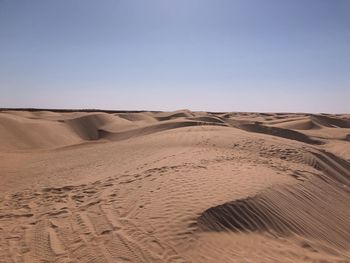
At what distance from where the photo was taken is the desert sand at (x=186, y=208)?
543 centimetres

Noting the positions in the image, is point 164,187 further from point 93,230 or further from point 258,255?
point 258,255

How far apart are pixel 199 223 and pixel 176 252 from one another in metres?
0.88

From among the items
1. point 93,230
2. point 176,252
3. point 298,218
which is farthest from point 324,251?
point 93,230

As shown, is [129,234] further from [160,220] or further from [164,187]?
[164,187]

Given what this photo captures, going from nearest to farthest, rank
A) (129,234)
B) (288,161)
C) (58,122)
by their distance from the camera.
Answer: (129,234) → (288,161) → (58,122)

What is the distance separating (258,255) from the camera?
531 cm

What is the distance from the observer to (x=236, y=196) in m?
6.98

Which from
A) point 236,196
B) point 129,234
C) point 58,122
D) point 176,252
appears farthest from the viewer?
point 58,122

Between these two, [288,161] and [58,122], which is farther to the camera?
[58,122]

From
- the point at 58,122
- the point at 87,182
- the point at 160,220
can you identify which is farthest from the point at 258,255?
the point at 58,122

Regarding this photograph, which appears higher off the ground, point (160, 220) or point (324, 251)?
point (160, 220)

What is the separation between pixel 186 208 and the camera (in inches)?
254

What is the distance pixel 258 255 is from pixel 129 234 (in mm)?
1957

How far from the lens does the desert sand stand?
5.43 m
